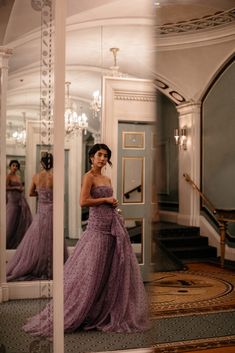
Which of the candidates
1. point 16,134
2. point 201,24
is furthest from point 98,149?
point 201,24

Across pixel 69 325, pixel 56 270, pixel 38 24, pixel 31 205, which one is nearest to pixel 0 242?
pixel 31 205

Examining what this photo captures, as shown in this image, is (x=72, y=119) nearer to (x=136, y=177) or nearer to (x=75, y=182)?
(x=75, y=182)

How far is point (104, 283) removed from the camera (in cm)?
246

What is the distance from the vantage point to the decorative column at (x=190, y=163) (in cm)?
637

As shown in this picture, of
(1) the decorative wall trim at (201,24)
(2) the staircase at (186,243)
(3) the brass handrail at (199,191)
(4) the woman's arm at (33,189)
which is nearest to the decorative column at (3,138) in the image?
(4) the woman's arm at (33,189)

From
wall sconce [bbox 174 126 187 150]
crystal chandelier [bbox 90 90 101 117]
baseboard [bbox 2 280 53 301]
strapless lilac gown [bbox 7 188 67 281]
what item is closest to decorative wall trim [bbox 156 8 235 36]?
wall sconce [bbox 174 126 187 150]

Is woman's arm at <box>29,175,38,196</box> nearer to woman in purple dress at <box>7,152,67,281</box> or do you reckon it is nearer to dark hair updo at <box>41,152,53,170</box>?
woman in purple dress at <box>7,152,67,281</box>

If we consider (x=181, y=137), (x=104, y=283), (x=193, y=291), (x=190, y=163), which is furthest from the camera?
(x=181, y=137)

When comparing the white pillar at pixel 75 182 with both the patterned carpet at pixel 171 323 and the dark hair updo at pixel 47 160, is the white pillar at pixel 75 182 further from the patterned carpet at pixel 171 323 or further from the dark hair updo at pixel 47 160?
the patterned carpet at pixel 171 323

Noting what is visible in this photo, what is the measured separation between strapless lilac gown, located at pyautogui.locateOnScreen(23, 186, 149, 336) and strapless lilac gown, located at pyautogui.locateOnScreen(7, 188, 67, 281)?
245mm

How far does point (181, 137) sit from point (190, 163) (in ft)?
1.48

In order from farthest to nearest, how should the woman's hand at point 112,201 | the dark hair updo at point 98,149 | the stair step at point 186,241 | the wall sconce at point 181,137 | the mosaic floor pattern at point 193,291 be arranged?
the wall sconce at point 181,137
the stair step at point 186,241
the mosaic floor pattern at point 193,291
the woman's hand at point 112,201
the dark hair updo at point 98,149

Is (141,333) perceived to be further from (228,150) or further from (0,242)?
(228,150)

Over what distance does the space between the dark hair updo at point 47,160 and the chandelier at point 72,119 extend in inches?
7.2
